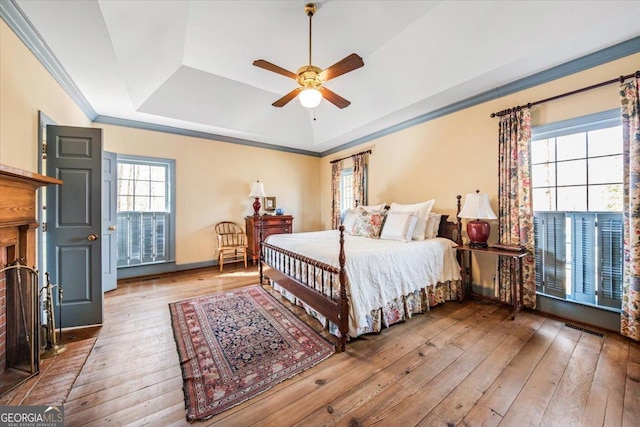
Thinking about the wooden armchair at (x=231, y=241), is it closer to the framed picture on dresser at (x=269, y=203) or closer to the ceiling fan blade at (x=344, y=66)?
the framed picture on dresser at (x=269, y=203)

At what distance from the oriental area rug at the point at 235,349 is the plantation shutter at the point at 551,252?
259cm

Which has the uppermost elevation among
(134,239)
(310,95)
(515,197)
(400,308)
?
(310,95)

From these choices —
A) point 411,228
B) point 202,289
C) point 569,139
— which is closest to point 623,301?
point 569,139

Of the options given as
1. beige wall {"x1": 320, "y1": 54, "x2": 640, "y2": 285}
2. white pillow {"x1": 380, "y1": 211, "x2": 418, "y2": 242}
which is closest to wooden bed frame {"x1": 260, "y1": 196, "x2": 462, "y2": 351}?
beige wall {"x1": 320, "y1": 54, "x2": 640, "y2": 285}

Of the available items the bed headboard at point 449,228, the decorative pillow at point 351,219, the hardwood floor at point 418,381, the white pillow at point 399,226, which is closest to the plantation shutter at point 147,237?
the hardwood floor at point 418,381

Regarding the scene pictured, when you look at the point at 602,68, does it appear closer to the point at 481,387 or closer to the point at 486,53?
the point at 486,53

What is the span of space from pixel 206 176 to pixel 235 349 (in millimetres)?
3742

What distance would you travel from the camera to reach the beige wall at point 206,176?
4370mm

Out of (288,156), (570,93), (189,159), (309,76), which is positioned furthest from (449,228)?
(189,159)

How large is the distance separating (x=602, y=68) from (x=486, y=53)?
3.46 feet

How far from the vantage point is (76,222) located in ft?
8.31

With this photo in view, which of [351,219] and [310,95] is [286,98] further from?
[351,219]

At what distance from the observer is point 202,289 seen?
142 inches

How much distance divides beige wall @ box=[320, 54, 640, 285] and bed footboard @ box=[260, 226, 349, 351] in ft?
7.37
